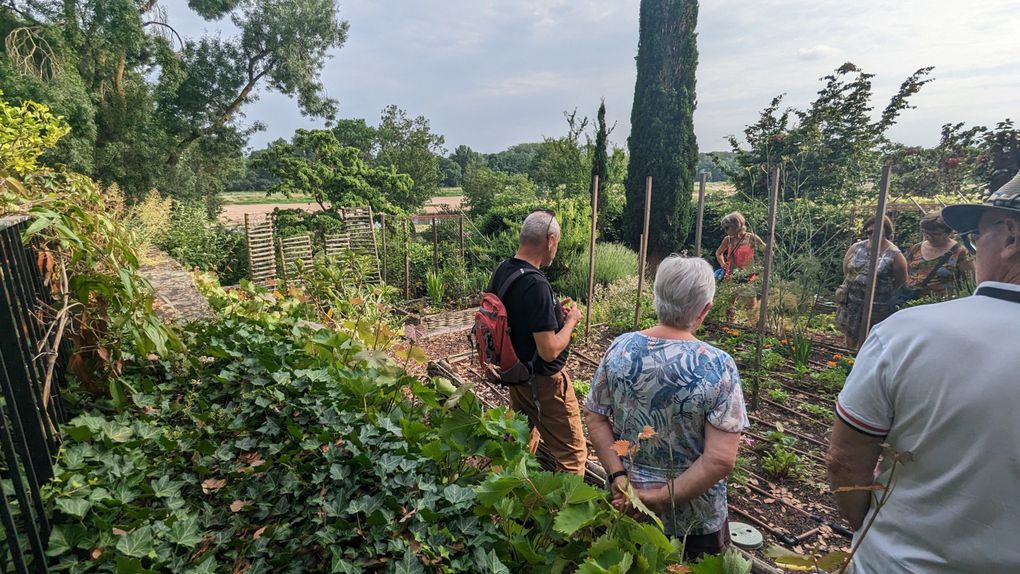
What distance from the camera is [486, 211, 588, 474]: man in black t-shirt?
232cm

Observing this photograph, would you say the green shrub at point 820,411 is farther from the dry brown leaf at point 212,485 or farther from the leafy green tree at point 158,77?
the leafy green tree at point 158,77

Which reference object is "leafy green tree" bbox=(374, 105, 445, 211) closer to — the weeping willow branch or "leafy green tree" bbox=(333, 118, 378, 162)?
"leafy green tree" bbox=(333, 118, 378, 162)

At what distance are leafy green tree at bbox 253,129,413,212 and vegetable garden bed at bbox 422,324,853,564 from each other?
8.54 meters

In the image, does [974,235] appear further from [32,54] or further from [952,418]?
[32,54]

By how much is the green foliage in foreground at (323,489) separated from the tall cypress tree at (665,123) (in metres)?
11.0

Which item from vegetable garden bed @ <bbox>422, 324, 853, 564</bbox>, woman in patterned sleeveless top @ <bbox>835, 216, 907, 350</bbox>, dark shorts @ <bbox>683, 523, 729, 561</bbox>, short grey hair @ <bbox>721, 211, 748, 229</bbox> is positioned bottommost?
vegetable garden bed @ <bbox>422, 324, 853, 564</bbox>

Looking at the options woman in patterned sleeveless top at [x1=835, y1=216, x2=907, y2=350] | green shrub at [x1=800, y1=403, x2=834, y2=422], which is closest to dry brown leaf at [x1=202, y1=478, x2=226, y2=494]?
green shrub at [x1=800, y1=403, x2=834, y2=422]

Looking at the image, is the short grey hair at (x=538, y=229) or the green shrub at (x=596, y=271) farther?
the green shrub at (x=596, y=271)

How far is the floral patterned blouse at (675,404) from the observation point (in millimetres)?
1489

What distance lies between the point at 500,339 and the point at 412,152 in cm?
2746

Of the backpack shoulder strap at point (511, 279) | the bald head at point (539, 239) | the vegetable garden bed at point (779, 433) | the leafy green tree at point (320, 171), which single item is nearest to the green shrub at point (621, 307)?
the vegetable garden bed at point (779, 433)

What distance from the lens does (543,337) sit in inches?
90.8

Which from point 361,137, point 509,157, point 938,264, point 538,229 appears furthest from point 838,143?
point 509,157

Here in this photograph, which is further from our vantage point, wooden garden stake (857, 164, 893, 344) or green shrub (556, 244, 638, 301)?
green shrub (556, 244, 638, 301)
